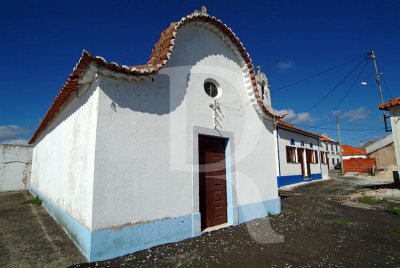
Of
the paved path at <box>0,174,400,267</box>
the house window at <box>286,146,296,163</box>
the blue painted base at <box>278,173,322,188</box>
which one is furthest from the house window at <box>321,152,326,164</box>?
the paved path at <box>0,174,400,267</box>

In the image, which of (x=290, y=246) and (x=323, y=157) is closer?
(x=290, y=246)

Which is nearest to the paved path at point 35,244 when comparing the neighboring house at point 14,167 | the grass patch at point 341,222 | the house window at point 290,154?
the grass patch at point 341,222

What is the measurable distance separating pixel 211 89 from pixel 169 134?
2.13 metres

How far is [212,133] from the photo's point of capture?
5.76 m

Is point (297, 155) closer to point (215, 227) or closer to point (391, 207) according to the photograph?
point (391, 207)

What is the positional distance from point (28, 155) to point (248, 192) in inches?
681

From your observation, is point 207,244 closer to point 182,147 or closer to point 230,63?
point 182,147

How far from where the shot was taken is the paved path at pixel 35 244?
11.9 ft

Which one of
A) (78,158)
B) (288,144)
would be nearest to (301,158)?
(288,144)

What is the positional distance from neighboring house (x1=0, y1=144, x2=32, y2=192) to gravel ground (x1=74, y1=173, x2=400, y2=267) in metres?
16.2

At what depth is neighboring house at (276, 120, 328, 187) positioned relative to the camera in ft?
47.1

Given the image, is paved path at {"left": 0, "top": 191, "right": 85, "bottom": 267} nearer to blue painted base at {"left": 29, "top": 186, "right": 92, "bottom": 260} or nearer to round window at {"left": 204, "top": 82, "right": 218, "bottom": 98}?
blue painted base at {"left": 29, "top": 186, "right": 92, "bottom": 260}

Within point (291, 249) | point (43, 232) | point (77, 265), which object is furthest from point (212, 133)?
point (43, 232)

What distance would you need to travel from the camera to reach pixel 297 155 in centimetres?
1614
